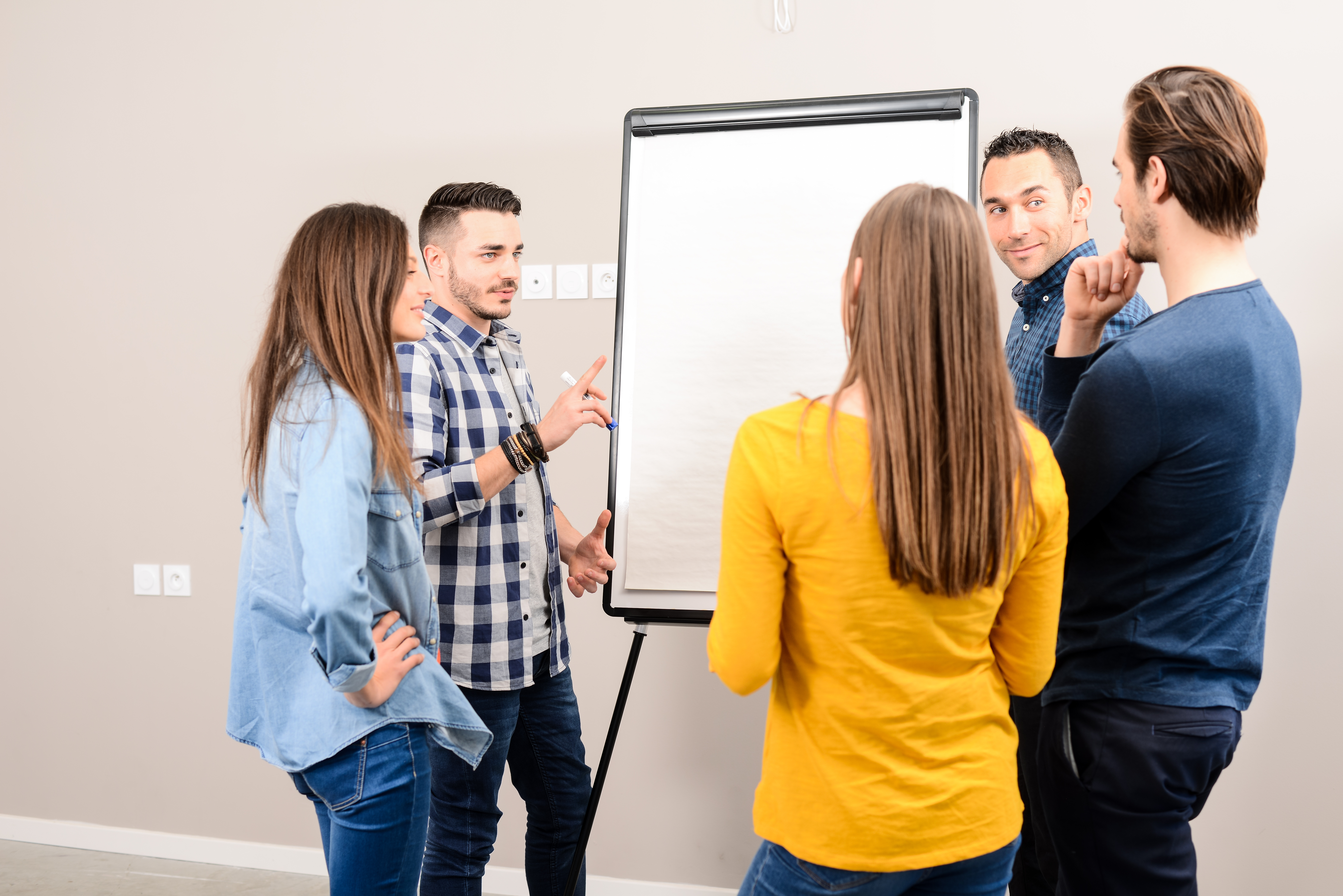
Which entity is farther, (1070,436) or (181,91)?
(181,91)

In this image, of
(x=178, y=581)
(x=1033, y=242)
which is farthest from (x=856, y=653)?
(x=178, y=581)

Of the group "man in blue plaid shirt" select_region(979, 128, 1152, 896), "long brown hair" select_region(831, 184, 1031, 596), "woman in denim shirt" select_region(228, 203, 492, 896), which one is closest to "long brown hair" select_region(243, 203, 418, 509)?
"woman in denim shirt" select_region(228, 203, 492, 896)

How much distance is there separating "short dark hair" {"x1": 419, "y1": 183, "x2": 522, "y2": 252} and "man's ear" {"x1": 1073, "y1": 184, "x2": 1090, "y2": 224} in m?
1.10

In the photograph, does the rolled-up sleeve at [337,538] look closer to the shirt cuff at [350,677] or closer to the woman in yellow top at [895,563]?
the shirt cuff at [350,677]

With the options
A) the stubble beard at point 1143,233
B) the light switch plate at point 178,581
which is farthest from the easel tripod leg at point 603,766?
the light switch plate at point 178,581

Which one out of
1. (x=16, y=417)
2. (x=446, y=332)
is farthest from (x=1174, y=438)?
(x=16, y=417)

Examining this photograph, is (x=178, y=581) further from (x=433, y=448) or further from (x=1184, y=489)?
(x=1184, y=489)

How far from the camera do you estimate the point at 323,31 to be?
2432 millimetres

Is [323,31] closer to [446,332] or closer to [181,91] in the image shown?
[181,91]

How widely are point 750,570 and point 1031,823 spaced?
101cm

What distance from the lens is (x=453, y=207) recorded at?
175 centimetres

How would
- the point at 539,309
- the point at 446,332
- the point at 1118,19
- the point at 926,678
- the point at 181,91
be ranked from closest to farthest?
the point at 926,678 → the point at 446,332 → the point at 1118,19 → the point at 539,309 → the point at 181,91

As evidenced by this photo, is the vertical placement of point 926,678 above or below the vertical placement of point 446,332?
below

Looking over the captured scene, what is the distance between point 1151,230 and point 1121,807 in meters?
0.70
